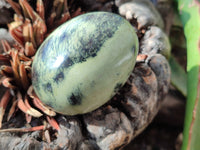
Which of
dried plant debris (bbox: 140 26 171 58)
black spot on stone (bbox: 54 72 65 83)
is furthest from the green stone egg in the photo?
dried plant debris (bbox: 140 26 171 58)

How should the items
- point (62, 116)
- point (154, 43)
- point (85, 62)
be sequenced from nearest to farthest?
point (85, 62) → point (62, 116) → point (154, 43)

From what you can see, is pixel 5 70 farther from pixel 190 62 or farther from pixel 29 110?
pixel 190 62

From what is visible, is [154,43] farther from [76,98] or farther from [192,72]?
[76,98]

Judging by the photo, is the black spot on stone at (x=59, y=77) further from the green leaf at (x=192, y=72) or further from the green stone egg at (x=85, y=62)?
the green leaf at (x=192, y=72)

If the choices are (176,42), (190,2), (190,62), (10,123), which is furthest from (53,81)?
(176,42)

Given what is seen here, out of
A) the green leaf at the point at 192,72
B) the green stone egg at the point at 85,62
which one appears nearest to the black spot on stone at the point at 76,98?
the green stone egg at the point at 85,62

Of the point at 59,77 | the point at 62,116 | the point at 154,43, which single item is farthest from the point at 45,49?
the point at 154,43

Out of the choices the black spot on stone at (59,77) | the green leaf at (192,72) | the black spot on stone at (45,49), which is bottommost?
the green leaf at (192,72)
